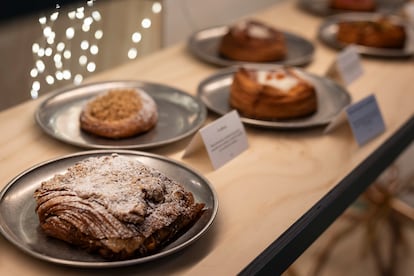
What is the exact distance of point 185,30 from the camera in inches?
79.0

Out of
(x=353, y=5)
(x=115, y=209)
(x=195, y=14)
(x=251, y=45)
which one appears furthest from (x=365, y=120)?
(x=353, y=5)

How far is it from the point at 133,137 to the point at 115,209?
372 mm

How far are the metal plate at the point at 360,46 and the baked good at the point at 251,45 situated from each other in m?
0.23

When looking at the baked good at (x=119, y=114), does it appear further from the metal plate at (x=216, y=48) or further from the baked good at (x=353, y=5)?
the baked good at (x=353, y=5)

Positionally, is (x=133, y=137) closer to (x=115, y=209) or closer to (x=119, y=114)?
(x=119, y=114)

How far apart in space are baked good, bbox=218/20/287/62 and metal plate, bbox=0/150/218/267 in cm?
67

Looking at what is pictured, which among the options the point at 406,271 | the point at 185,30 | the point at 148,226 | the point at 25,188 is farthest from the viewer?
the point at 406,271

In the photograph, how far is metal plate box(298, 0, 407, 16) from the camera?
7.20 ft

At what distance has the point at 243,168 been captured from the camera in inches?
45.8

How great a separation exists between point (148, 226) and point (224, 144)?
0.36 m

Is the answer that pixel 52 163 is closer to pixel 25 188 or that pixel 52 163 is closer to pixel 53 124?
pixel 25 188

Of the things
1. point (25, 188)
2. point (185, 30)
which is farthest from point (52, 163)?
point (185, 30)

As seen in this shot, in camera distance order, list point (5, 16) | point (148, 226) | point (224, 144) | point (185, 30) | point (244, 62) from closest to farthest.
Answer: point (148, 226)
point (224, 144)
point (5, 16)
point (244, 62)
point (185, 30)

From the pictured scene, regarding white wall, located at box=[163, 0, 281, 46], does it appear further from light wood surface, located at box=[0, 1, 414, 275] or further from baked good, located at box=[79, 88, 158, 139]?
baked good, located at box=[79, 88, 158, 139]
